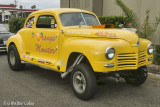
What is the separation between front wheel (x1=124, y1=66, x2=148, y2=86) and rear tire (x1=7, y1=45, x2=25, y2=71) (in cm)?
336

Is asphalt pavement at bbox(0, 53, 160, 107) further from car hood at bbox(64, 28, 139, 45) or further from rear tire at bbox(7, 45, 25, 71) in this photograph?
car hood at bbox(64, 28, 139, 45)

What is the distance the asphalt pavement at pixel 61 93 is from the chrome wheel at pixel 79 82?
22cm

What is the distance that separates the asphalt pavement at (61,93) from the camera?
14.5 feet

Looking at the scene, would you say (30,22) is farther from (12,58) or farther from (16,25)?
(16,25)

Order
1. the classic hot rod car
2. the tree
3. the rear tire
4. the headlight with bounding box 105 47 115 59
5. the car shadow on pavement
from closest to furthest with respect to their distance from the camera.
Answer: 1. the headlight with bounding box 105 47 115 59
2. the classic hot rod car
3. the car shadow on pavement
4. the rear tire
5. the tree

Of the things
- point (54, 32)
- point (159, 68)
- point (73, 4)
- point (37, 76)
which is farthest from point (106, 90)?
point (73, 4)

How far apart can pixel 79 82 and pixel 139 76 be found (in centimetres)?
151

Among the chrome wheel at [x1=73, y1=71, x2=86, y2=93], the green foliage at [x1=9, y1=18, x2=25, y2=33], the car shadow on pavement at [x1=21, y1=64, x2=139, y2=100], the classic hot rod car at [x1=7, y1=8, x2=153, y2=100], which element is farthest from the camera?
the green foliage at [x1=9, y1=18, x2=25, y2=33]

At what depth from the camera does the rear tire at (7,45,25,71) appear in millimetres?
6816

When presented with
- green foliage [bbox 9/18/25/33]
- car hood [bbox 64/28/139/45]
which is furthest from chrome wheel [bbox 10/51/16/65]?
green foliage [bbox 9/18/25/33]

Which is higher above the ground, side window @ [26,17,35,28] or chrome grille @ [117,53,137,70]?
side window @ [26,17,35,28]

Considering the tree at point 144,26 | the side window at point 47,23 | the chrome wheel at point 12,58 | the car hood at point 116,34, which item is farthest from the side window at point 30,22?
the tree at point 144,26

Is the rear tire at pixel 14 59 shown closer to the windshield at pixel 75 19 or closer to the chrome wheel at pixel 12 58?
the chrome wheel at pixel 12 58

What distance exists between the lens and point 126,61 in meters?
4.39
